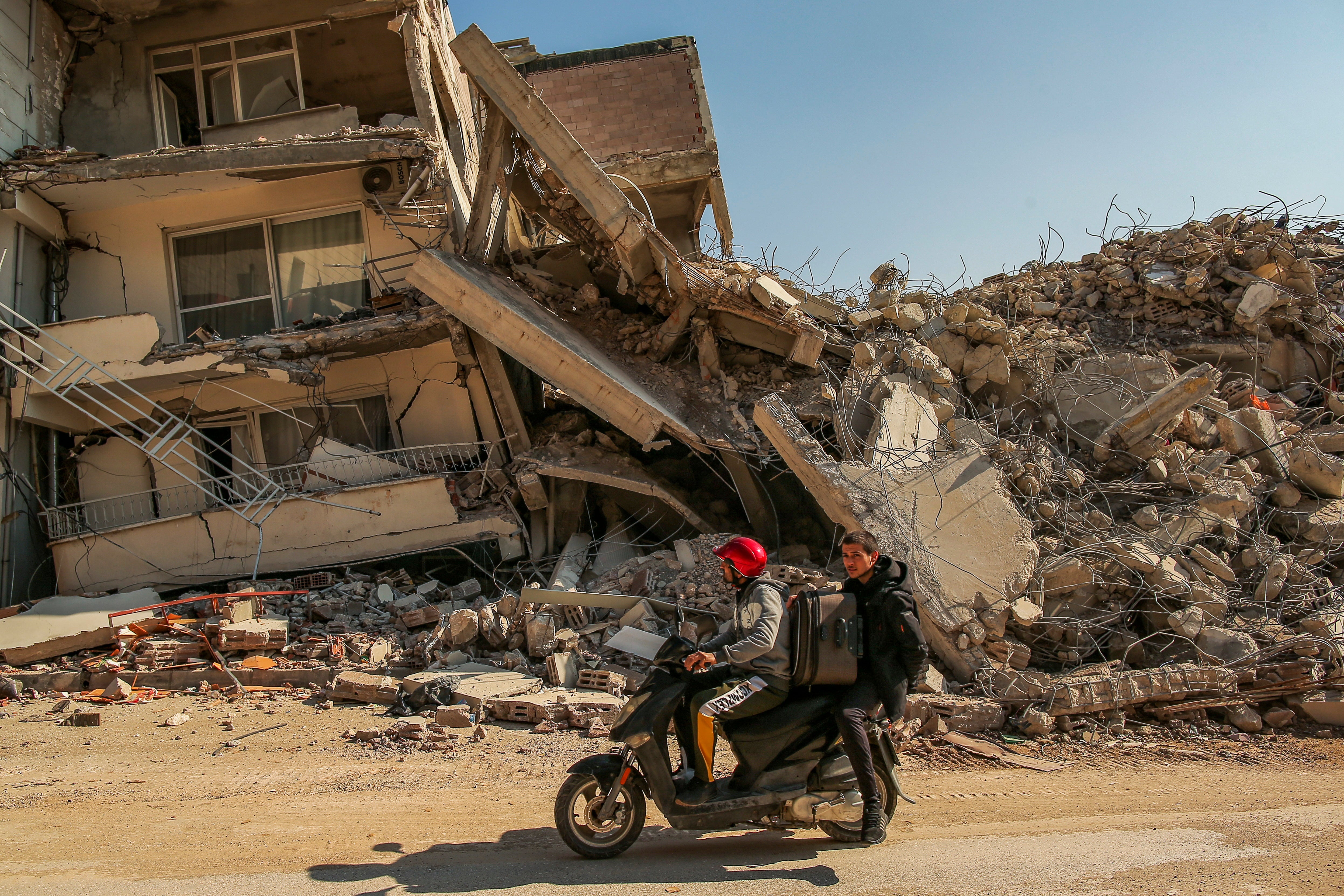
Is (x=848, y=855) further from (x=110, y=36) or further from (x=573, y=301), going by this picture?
(x=110, y=36)

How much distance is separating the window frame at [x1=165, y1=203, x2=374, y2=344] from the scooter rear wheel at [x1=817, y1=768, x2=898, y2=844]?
9.67 m

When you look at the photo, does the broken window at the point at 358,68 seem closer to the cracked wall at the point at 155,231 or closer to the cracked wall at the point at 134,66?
the cracked wall at the point at 134,66

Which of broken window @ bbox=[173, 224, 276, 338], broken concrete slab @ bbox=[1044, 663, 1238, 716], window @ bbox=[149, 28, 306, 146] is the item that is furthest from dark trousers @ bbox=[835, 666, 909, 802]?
window @ bbox=[149, 28, 306, 146]

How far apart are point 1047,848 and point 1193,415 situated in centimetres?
640

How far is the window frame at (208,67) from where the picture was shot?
37.4 ft

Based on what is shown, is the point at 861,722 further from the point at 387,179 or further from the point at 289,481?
the point at 387,179

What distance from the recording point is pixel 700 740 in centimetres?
371

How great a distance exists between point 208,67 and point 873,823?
43.9 ft

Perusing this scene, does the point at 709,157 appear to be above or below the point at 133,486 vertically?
above

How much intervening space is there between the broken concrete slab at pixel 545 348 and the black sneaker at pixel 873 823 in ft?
18.0

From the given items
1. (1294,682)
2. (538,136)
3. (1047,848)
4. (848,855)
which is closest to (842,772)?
(848,855)

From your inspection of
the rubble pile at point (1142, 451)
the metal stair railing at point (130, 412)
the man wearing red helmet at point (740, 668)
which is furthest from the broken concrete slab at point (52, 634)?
the rubble pile at point (1142, 451)

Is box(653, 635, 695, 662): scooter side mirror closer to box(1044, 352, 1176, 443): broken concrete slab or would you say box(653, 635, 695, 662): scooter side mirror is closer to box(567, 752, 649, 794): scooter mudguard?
box(567, 752, 649, 794): scooter mudguard

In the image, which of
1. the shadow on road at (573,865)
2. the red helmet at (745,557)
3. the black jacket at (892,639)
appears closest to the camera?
the shadow on road at (573,865)
